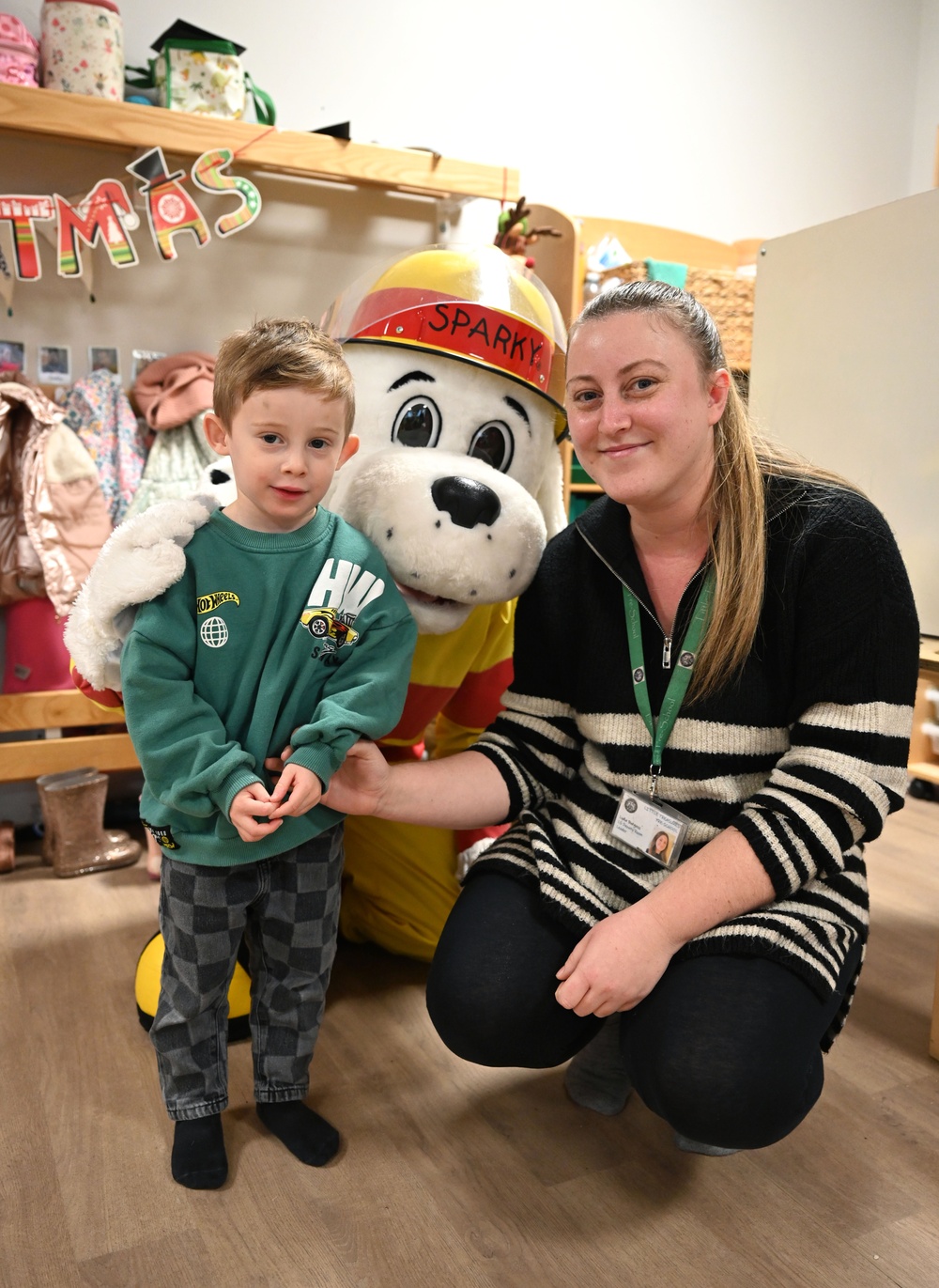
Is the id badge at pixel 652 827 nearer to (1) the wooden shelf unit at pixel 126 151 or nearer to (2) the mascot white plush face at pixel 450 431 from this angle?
(2) the mascot white plush face at pixel 450 431

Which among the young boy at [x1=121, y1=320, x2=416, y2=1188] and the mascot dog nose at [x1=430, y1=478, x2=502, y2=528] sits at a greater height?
the mascot dog nose at [x1=430, y1=478, x2=502, y2=528]

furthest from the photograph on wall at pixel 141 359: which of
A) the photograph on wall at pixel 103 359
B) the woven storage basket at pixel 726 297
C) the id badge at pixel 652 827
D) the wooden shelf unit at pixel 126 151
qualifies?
the id badge at pixel 652 827

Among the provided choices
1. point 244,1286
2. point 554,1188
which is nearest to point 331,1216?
point 244,1286

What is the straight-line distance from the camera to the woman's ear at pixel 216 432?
1.04 meters

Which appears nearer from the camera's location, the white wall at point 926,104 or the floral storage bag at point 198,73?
the floral storage bag at point 198,73

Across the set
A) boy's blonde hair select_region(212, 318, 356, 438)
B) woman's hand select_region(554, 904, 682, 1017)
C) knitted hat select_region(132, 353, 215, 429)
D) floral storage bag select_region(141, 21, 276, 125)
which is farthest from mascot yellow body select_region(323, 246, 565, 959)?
floral storage bag select_region(141, 21, 276, 125)

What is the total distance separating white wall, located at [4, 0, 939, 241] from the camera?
246 cm

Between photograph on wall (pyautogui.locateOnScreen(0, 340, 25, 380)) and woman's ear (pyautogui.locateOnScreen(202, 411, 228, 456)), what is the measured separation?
1320 millimetres

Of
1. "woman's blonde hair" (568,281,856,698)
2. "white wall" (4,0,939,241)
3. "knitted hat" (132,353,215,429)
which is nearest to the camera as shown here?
"woman's blonde hair" (568,281,856,698)

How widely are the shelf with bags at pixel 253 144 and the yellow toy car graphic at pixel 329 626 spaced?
142 centimetres

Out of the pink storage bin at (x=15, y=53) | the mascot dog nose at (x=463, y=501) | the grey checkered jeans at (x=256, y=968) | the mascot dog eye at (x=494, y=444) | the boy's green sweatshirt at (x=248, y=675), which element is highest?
the pink storage bin at (x=15, y=53)

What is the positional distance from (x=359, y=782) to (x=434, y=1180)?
45 cm

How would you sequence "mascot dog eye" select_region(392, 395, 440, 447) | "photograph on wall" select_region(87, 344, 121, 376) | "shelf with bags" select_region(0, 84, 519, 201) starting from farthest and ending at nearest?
"photograph on wall" select_region(87, 344, 121, 376) → "shelf with bags" select_region(0, 84, 519, 201) → "mascot dog eye" select_region(392, 395, 440, 447)

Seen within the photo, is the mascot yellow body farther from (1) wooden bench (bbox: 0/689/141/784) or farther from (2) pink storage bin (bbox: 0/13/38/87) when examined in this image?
(2) pink storage bin (bbox: 0/13/38/87)
